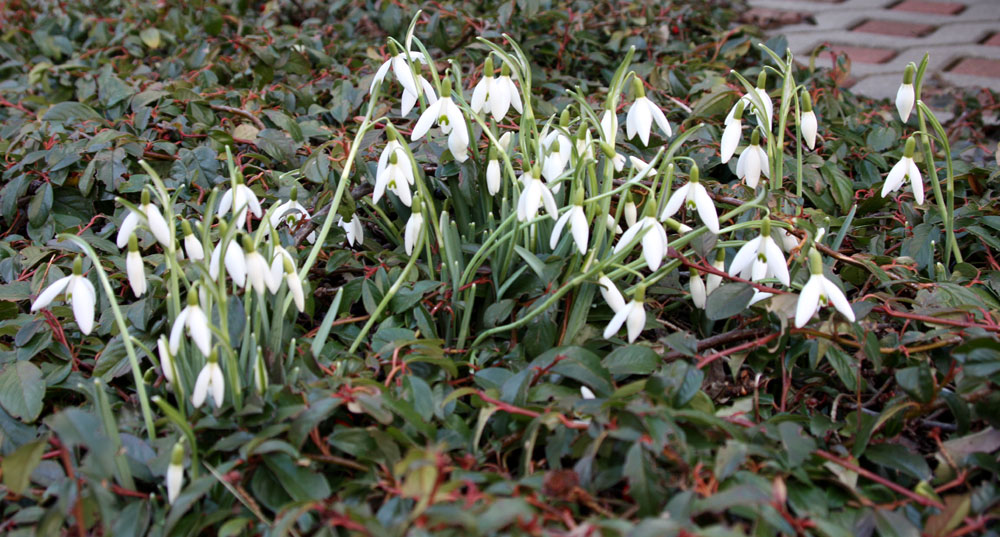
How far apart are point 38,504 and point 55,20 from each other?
2.09 m

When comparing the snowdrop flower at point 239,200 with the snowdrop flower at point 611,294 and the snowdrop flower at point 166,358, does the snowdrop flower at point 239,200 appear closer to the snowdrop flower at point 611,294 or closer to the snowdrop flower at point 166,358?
the snowdrop flower at point 166,358

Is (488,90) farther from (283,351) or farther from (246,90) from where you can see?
(246,90)

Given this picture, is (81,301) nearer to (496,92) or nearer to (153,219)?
(153,219)

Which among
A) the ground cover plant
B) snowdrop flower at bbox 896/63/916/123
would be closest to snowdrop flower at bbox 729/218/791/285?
the ground cover plant

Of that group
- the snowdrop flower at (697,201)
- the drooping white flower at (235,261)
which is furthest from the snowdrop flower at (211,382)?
the snowdrop flower at (697,201)

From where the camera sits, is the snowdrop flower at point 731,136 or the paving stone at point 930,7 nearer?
the snowdrop flower at point 731,136

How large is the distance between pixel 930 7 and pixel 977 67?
2.95 feet

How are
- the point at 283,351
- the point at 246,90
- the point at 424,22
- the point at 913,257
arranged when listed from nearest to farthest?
the point at 283,351
the point at 913,257
the point at 246,90
the point at 424,22

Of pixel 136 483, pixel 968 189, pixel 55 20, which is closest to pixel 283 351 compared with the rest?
pixel 136 483

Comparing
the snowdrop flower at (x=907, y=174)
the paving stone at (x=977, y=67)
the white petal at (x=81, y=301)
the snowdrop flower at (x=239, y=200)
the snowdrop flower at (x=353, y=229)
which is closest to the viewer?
the white petal at (x=81, y=301)

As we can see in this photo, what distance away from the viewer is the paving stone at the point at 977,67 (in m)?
2.97

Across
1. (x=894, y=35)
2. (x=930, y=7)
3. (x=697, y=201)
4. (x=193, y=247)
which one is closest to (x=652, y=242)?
(x=697, y=201)

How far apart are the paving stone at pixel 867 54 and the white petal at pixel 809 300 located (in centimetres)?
248

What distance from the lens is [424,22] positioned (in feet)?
7.47
